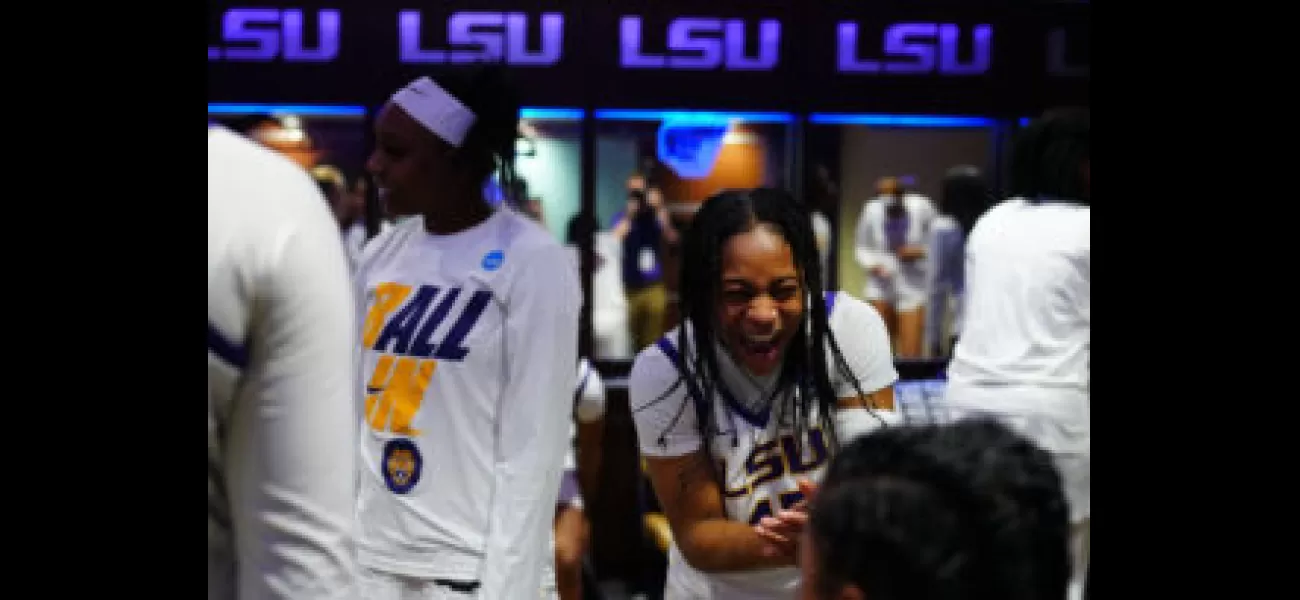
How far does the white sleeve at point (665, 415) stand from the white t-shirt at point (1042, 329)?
61.3 inches

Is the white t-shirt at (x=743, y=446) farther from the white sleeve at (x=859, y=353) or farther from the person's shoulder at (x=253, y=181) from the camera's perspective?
the person's shoulder at (x=253, y=181)

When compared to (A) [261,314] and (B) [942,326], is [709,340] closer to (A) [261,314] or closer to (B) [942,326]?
(A) [261,314]

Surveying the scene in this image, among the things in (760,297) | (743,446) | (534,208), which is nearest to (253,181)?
(760,297)

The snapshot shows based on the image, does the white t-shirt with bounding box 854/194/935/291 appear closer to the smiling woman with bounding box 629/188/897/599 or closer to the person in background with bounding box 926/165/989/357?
the person in background with bounding box 926/165/989/357

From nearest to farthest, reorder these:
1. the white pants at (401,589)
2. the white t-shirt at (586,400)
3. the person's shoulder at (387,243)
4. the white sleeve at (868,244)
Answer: the white pants at (401,589), the person's shoulder at (387,243), the white t-shirt at (586,400), the white sleeve at (868,244)

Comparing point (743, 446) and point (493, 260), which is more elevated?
point (493, 260)

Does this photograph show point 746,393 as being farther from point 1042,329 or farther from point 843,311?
point 1042,329

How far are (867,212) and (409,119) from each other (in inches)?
280

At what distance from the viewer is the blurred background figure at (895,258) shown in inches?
384

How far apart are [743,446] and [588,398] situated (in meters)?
2.31

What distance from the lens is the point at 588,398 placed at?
190 inches

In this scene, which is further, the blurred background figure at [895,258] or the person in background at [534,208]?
the blurred background figure at [895,258]

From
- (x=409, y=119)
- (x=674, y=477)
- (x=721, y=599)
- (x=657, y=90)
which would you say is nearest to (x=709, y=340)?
(x=674, y=477)

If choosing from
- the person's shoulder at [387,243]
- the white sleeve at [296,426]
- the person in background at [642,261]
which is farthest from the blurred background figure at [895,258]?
the white sleeve at [296,426]
